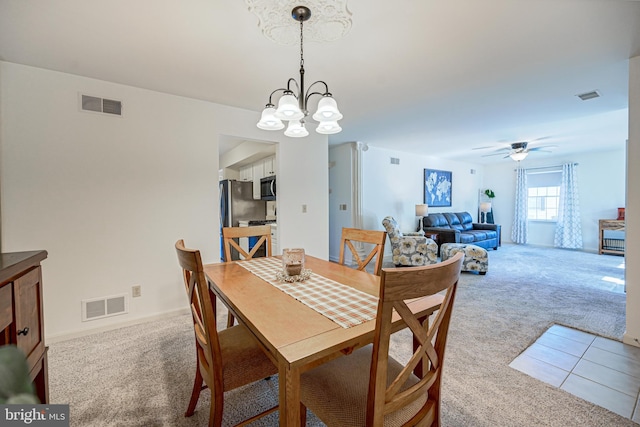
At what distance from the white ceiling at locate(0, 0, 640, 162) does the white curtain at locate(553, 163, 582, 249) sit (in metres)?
3.72

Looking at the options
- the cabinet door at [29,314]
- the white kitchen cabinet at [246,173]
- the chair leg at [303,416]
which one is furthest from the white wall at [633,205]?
the white kitchen cabinet at [246,173]

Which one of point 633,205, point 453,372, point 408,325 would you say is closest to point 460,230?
point 633,205

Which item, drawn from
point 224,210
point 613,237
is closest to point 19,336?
point 224,210

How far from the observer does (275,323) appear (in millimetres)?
989

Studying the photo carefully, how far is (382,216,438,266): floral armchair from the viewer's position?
434 cm

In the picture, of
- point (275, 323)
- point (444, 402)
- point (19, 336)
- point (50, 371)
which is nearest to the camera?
point (19, 336)

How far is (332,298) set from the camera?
1248 millimetres

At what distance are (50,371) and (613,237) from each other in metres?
9.12

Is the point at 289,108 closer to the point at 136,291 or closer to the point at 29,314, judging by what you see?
the point at 29,314

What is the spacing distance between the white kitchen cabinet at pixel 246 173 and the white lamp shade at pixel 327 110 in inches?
161

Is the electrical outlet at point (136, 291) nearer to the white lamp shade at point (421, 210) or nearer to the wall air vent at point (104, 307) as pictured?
the wall air vent at point (104, 307)

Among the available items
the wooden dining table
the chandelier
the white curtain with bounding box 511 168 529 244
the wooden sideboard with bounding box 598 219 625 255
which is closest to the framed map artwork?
the white curtain with bounding box 511 168 529 244

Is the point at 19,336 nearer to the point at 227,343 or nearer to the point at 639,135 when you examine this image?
the point at 227,343

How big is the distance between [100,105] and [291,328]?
278 centimetres
